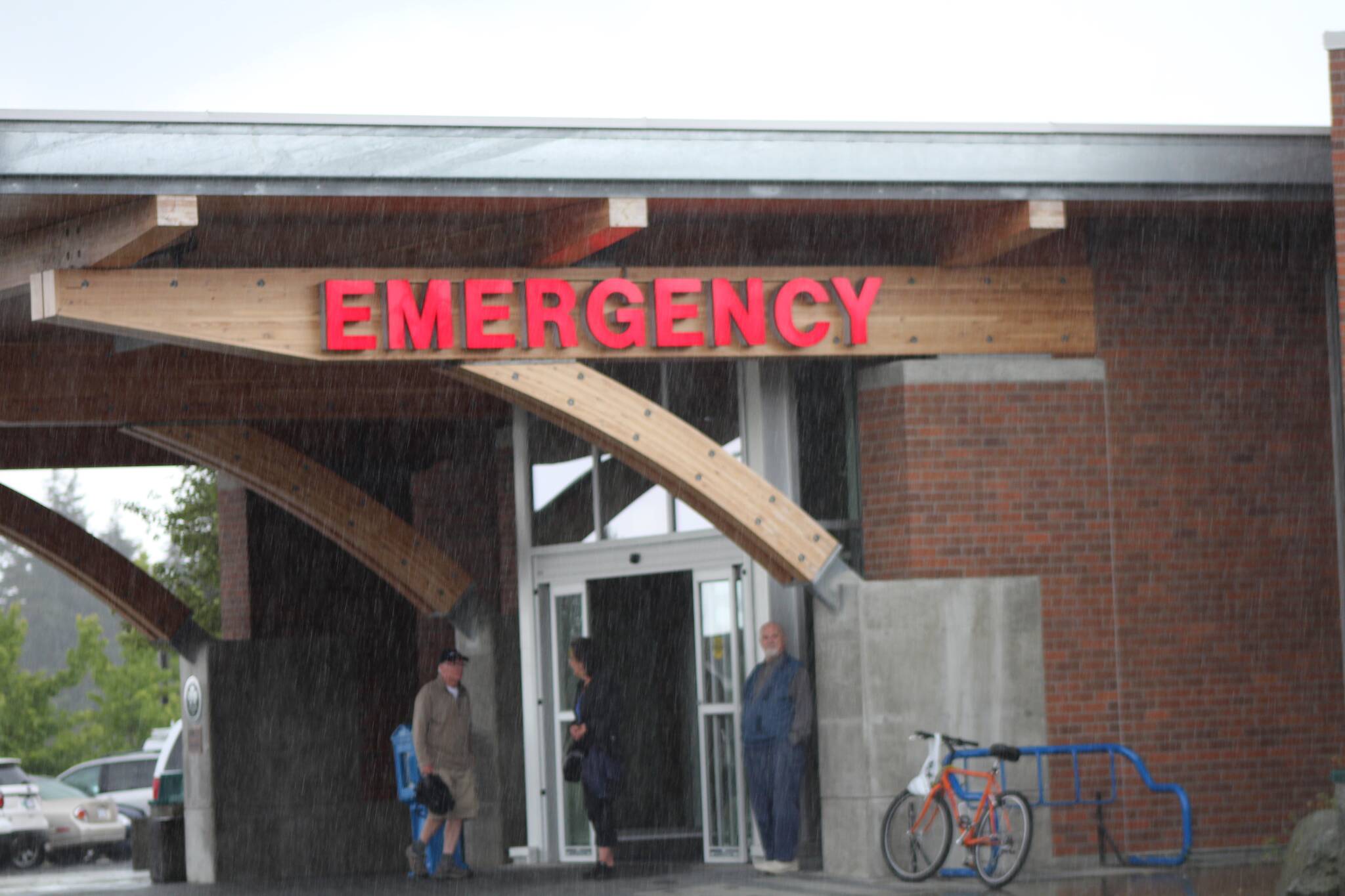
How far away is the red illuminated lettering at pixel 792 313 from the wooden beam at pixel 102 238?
3749 mm

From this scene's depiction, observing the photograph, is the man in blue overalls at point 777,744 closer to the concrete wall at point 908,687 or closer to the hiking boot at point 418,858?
the concrete wall at point 908,687

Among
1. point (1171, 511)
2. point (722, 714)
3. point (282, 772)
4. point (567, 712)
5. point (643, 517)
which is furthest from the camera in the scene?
point (282, 772)

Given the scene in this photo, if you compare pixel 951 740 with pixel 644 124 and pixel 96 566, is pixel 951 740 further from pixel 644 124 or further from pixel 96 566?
pixel 96 566

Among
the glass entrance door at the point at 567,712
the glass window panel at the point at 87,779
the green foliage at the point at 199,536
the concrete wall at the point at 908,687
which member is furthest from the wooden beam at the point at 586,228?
the green foliage at the point at 199,536

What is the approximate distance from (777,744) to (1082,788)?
200cm

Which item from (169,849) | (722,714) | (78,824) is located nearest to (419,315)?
(722,714)

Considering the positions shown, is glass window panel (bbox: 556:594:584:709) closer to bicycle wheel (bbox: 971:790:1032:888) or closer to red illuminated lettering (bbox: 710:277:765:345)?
red illuminated lettering (bbox: 710:277:765:345)

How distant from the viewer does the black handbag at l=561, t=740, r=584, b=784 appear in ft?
48.3

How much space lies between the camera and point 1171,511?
14.2 meters

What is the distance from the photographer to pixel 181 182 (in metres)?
11.4

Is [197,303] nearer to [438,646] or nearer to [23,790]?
[438,646]

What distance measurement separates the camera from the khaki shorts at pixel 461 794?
612 inches

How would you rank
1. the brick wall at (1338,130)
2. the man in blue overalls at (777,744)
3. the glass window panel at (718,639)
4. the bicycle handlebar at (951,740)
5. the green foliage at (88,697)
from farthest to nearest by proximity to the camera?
the green foliage at (88,697) → the glass window panel at (718,639) → the man in blue overalls at (777,744) → the bicycle handlebar at (951,740) → the brick wall at (1338,130)

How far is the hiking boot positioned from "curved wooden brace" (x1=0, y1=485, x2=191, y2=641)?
4481 millimetres
